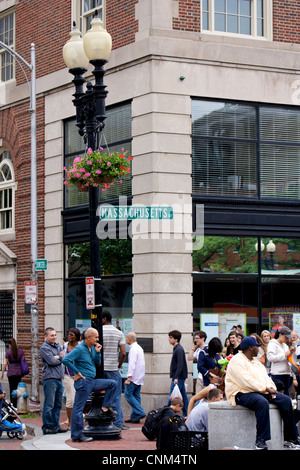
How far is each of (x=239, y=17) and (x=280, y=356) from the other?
26.9 feet

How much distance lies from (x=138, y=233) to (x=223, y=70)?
405 centimetres

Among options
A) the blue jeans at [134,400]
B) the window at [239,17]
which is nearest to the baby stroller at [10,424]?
the blue jeans at [134,400]

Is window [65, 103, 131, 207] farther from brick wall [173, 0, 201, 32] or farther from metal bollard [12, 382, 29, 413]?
metal bollard [12, 382, 29, 413]

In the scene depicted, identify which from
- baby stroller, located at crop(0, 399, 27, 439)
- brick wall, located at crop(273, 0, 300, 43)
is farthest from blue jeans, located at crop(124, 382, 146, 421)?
brick wall, located at crop(273, 0, 300, 43)

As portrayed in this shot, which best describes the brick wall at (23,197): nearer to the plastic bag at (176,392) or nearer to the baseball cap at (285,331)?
the plastic bag at (176,392)

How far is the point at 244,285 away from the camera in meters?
19.3

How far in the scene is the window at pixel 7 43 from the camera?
79.8ft

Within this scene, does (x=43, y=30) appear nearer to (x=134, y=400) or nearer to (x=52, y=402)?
(x=134, y=400)

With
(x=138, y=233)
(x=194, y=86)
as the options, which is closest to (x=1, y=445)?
(x=138, y=233)

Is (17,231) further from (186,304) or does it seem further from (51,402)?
(51,402)

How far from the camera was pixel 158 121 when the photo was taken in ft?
60.8

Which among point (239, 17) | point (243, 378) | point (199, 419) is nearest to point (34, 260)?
point (239, 17)

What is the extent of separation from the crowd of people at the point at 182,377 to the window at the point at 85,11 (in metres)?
8.02

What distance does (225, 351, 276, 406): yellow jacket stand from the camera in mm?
11461
